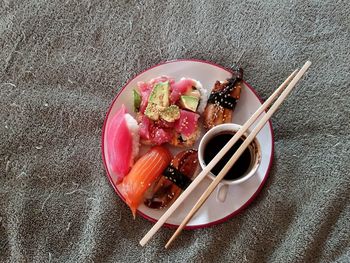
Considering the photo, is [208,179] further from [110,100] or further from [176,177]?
[110,100]

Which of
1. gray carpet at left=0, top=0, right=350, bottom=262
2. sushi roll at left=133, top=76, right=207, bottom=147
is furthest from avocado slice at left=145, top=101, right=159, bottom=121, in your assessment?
gray carpet at left=0, top=0, right=350, bottom=262

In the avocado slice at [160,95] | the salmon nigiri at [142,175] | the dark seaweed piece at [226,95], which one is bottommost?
the salmon nigiri at [142,175]

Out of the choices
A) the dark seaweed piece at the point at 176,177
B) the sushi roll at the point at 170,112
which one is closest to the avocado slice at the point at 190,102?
the sushi roll at the point at 170,112

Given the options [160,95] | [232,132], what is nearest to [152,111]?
[160,95]

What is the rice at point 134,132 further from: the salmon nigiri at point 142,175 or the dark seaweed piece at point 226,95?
the dark seaweed piece at point 226,95

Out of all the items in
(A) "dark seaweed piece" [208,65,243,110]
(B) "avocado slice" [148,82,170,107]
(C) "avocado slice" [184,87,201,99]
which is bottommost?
(B) "avocado slice" [148,82,170,107]

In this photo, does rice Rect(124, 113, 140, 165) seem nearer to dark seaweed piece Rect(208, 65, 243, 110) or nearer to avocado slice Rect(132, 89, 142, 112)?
avocado slice Rect(132, 89, 142, 112)

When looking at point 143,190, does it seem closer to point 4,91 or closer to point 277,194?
point 277,194
